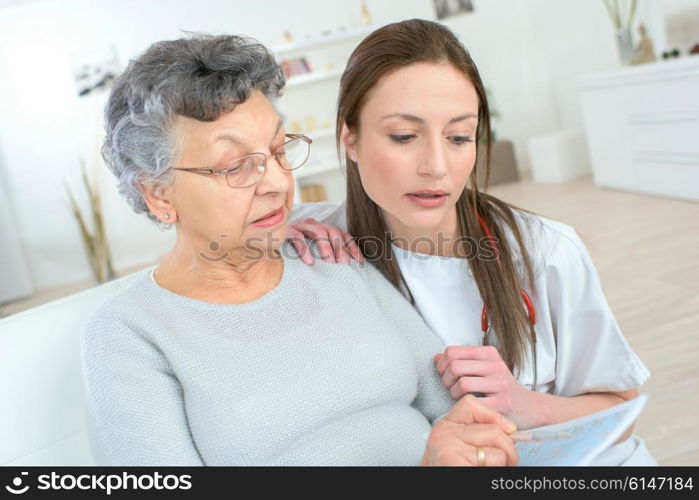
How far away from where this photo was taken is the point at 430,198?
1.57m

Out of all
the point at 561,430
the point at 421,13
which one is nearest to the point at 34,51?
the point at 421,13

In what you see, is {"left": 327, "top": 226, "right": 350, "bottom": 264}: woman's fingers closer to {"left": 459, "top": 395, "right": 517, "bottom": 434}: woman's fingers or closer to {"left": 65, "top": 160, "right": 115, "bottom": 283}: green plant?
{"left": 459, "top": 395, "right": 517, "bottom": 434}: woman's fingers

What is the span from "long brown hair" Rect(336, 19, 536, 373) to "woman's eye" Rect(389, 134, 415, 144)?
0.40 ft

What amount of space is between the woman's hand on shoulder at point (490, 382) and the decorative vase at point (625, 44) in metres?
5.19

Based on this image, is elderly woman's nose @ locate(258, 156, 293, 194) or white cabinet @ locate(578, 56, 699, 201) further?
white cabinet @ locate(578, 56, 699, 201)

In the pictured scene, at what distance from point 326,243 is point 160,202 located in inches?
14.8

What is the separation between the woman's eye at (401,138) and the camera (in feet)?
5.14

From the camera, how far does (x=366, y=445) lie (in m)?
1.42

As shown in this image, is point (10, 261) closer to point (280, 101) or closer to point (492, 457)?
point (280, 101)

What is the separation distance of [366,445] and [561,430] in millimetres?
386

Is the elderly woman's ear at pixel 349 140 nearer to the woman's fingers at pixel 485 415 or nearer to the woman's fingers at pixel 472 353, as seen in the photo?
the woman's fingers at pixel 472 353

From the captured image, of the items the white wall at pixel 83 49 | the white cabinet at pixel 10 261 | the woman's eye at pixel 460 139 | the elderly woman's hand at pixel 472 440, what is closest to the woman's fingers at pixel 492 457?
the elderly woman's hand at pixel 472 440

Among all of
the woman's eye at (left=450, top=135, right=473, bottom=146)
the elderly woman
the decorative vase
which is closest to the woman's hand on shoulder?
the elderly woman

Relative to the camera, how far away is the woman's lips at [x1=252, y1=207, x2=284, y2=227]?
4.95 feet
